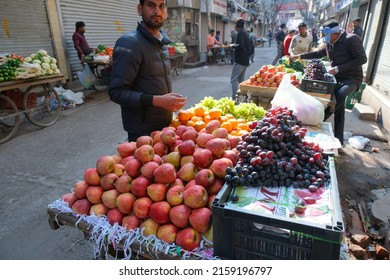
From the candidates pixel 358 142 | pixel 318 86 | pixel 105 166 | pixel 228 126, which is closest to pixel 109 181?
pixel 105 166

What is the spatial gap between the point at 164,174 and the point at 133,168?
0.81 feet

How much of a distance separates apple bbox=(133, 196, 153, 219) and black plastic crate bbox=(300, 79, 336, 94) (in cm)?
358

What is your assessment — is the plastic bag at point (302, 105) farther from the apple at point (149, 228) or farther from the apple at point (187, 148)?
the apple at point (149, 228)

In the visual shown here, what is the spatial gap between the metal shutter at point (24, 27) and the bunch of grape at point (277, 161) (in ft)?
27.9

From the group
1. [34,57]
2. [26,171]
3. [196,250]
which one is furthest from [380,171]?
[34,57]

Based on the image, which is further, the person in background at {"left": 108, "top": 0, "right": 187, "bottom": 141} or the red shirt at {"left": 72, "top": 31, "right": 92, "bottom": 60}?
the red shirt at {"left": 72, "top": 31, "right": 92, "bottom": 60}

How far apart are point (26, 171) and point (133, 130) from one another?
279 cm

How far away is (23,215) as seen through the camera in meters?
3.36

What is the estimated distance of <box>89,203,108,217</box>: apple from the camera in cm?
179

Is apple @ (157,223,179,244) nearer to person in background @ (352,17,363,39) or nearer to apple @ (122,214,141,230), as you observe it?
apple @ (122,214,141,230)

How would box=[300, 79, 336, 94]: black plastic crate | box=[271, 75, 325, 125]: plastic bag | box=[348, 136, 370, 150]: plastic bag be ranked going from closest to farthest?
box=[271, 75, 325, 125]: plastic bag < box=[300, 79, 336, 94]: black plastic crate < box=[348, 136, 370, 150]: plastic bag

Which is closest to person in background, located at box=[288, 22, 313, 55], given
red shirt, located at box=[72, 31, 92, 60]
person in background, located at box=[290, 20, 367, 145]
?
person in background, located at box=[290, 20, 367, 145]

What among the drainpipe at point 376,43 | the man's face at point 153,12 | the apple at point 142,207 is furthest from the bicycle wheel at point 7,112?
the drainpipe at point 376,43
